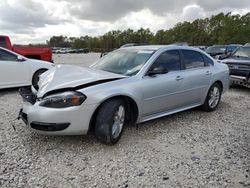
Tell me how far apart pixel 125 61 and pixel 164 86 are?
845mm

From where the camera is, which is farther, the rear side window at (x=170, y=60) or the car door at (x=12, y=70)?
the car door at (x=12, y=70)

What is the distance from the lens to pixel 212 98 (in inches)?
222

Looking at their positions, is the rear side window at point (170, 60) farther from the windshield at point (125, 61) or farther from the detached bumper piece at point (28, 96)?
the detached bumper piece at point (28, 96)

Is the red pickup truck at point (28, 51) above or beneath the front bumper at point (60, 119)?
above

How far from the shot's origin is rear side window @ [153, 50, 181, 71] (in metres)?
4.40

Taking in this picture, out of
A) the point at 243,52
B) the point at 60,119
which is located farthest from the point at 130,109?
the point at 243,52

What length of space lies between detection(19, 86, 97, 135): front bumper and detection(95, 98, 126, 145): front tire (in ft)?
0.48

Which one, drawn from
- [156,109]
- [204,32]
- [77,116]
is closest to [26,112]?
[77,116]

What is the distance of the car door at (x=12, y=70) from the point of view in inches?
274

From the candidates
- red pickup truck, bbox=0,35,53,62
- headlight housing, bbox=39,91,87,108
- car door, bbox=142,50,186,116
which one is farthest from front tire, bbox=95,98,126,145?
red pickup truck, bbox=0,35,53,62

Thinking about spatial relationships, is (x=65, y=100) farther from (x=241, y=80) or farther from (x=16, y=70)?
(x=241, y=80)

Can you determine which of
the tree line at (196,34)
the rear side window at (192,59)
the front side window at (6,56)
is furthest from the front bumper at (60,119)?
the tree line at (196,34)

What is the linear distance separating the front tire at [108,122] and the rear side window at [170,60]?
1168 mm

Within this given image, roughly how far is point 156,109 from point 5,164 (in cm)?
244
